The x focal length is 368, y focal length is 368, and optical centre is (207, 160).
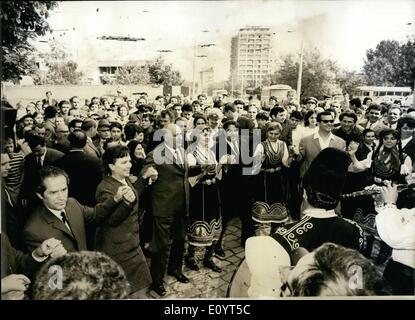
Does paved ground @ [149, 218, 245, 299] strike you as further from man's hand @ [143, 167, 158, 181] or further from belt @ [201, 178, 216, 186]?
man's hand @ [143, 167, 158, 181]

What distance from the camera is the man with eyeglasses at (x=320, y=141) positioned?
11.3 feet

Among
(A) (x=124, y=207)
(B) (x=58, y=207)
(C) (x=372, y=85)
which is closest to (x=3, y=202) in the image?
(B) (x=58, y=207)

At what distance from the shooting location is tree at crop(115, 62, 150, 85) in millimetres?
3434

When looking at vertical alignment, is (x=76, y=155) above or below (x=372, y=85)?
below

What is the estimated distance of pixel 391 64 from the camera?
3.35 meters

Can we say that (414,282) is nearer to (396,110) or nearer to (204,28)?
(396,110)

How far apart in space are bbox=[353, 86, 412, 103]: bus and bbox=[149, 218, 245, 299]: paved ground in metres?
1.89

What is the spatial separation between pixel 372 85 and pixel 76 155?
2.82 metres

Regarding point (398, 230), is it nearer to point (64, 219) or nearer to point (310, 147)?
point (310, 147)

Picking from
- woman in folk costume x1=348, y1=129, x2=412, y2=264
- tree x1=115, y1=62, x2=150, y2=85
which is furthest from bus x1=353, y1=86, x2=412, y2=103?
tree x1=115, y1=62, x2=150, y2=85

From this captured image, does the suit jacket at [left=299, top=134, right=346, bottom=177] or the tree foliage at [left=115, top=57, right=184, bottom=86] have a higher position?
the tree foliage at [left=115, top=57, right=184, bottom=86]

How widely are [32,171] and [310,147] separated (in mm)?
2534

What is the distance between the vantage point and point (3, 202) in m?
3.25
